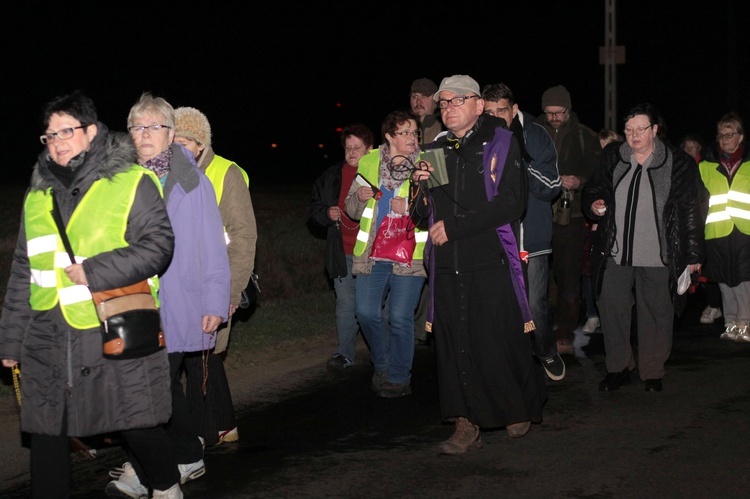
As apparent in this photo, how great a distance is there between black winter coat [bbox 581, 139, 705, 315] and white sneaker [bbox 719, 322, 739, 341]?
8.26 ft

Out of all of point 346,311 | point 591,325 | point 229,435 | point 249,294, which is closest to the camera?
point 249,294

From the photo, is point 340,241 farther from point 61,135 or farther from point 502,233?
point 61,135

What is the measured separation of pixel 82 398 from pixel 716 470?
3579 millimetres

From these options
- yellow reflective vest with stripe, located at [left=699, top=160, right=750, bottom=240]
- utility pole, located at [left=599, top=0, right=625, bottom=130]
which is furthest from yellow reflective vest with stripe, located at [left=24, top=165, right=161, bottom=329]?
utility pole, located at [left=599, top=0, right=625, bottom=130]

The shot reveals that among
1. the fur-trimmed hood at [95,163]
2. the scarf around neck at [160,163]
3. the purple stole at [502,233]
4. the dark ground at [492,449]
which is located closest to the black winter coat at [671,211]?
the dark ground at [492,449]

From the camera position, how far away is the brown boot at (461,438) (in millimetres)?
6441

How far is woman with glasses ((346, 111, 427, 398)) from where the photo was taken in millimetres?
7871

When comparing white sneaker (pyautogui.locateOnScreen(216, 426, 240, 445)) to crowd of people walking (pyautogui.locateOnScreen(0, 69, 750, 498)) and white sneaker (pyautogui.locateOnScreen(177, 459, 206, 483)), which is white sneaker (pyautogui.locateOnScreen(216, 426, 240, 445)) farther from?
white sneaker (pyautogui.locateOnScreen(177, 459, 206, 483))

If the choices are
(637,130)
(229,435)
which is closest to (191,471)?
(229,435)

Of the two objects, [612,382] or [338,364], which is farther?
[338,364]

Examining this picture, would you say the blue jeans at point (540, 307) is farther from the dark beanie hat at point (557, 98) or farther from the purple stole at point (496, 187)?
the purple stole at point (496, 187)

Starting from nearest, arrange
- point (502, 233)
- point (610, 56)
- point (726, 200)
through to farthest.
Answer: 1. point (502, 233)
2. point (726, 200)
3. point (610, 56)

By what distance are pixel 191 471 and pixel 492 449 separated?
6.14 ft

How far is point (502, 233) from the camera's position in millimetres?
6512
